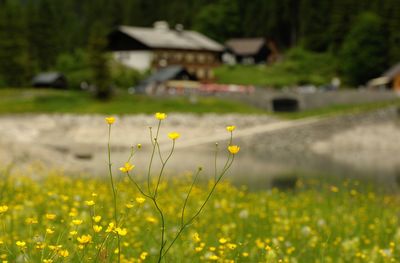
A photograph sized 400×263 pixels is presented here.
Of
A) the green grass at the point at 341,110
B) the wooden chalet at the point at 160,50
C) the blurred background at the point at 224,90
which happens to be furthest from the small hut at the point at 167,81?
the green grass at the point at 341,110

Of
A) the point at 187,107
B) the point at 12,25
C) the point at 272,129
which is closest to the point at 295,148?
the point at 272,129

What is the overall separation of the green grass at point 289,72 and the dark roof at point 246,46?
27.4 ft

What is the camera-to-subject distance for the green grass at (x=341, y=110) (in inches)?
2491

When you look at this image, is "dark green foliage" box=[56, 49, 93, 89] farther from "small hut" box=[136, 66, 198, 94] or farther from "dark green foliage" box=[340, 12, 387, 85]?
"dark green foliage" box=[340, 12, 387, 85]

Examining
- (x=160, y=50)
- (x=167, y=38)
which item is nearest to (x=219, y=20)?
(x=167, y=38)

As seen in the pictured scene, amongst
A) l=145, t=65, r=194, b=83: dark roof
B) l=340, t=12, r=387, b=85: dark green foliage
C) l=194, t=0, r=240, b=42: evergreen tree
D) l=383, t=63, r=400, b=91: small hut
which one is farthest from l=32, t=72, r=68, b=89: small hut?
l=194, t=0, r=240, b=42: evergreen tree

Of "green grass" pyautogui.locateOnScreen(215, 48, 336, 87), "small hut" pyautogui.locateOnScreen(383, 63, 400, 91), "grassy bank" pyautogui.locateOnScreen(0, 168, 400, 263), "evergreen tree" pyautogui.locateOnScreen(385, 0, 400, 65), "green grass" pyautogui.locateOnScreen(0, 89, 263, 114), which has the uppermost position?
"grassy bank" pyautogui.locateOnScreen(0, 168, 400, 263)

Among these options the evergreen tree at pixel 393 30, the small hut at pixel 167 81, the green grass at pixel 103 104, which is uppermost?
the evergreen tree at pixel 393 30

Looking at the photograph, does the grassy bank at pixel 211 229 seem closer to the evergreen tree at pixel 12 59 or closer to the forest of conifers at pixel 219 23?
the forest of conifers at pixel 219 23

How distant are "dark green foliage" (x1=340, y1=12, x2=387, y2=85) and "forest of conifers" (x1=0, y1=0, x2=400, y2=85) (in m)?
0.13

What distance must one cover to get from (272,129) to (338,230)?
49101 mm

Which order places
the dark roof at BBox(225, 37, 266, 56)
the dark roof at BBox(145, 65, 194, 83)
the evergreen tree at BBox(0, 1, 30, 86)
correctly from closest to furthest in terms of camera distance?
the evergreen tree at BBox(0, 1, 30, 86), the dark roof at BBox(145, 65, 194, 83), the dark roof at BBox(225, 37, 266, 56)

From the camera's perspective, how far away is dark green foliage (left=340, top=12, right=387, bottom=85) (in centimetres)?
8506

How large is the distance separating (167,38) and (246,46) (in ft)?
78.7
